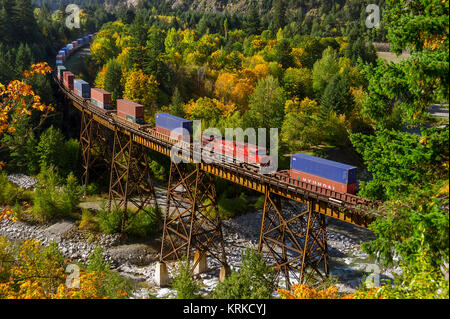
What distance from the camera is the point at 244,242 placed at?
38.5 m

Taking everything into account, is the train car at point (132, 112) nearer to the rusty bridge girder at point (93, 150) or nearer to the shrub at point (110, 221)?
the rusty bridge girder at point (93, 150)

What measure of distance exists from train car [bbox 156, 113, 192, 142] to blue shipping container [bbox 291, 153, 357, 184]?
1035 cm

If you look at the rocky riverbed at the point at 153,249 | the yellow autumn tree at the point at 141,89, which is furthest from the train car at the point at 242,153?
the yellow autumn tree at the point at 141,89

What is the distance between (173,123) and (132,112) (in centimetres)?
607

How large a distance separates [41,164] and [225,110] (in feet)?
77.4

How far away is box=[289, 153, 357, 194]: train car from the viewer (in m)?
24.7

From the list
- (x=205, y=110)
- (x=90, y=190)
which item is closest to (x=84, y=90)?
(x=90, y=190)

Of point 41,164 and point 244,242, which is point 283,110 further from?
point 41,164

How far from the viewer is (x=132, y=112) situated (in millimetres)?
38969

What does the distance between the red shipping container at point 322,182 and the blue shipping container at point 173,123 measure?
35.3 feet

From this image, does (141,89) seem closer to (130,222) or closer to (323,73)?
(130,222)
